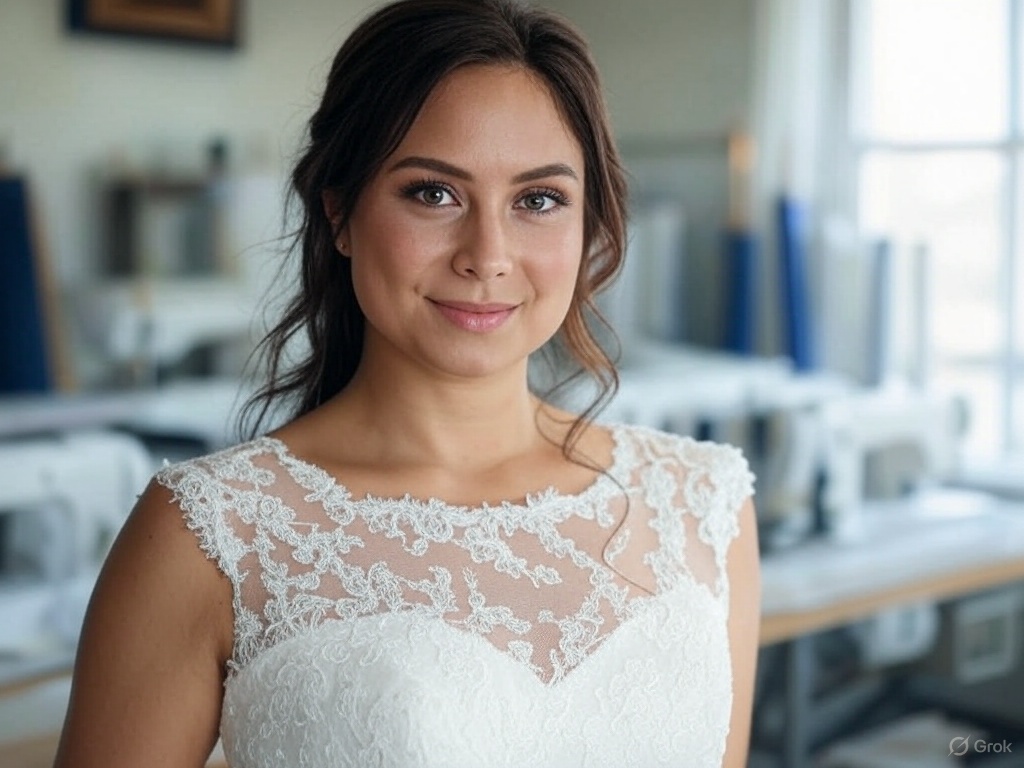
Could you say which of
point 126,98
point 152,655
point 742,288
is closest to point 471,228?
point 152,655

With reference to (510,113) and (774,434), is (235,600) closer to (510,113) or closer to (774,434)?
(510,113)

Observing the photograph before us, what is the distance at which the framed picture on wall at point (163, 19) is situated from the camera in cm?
532

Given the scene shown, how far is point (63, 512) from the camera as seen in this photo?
124 inches

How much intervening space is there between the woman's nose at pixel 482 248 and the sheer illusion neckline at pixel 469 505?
0.78ft

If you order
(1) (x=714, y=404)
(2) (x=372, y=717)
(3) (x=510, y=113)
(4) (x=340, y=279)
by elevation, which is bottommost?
(1) (x=714, y=404)

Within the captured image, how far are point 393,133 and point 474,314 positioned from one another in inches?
6.6

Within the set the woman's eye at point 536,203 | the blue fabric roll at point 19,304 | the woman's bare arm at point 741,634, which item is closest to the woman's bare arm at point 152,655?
the woman's eye at point 536,203

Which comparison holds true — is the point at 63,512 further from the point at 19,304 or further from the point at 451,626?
the point at 19,304

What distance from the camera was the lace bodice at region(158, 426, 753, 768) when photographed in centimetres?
133

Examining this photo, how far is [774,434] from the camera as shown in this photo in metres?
3.42

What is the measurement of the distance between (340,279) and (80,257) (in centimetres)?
422

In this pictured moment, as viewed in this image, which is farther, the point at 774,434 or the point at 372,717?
the point at 774,434

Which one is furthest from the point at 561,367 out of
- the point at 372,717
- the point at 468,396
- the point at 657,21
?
the point at 657,21

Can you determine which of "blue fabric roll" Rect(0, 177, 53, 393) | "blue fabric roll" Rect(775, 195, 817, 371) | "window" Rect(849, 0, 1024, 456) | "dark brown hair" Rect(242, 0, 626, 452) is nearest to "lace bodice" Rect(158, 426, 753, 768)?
"dark brown hair" Rect(242, 0, 626, 452)
